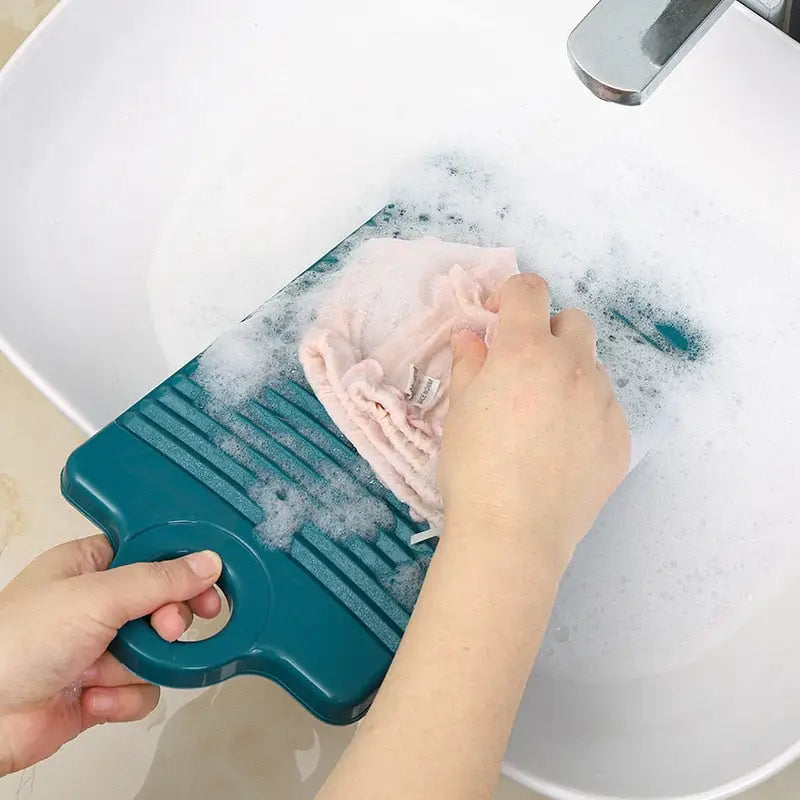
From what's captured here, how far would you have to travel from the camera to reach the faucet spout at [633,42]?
49 cm

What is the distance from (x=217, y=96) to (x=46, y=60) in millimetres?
137

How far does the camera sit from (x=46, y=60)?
68 centimetres

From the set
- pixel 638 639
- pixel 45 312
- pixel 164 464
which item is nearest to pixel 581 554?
pixel 638 639

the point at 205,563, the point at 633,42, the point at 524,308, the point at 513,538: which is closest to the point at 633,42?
the point at 633,42

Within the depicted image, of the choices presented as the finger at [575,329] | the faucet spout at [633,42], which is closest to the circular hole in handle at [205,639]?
the finger at [575,329]

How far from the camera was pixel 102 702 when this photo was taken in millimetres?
Result: 617

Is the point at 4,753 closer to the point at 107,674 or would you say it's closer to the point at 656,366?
the point at 107,674

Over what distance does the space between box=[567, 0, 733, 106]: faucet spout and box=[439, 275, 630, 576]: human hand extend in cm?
13

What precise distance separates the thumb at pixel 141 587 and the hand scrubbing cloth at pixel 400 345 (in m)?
0.13

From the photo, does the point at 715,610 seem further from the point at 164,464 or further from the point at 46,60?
the point at 46,60

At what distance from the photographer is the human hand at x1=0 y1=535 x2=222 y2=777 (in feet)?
1.69

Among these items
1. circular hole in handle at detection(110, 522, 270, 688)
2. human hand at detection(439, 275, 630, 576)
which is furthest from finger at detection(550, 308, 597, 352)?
circular hole in handle at detection(110, 522, 270, 688)

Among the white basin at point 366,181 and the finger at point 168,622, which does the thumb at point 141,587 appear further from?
the white basin at point 366,181

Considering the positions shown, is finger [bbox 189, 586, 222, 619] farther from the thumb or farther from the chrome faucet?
the chrome faucet
